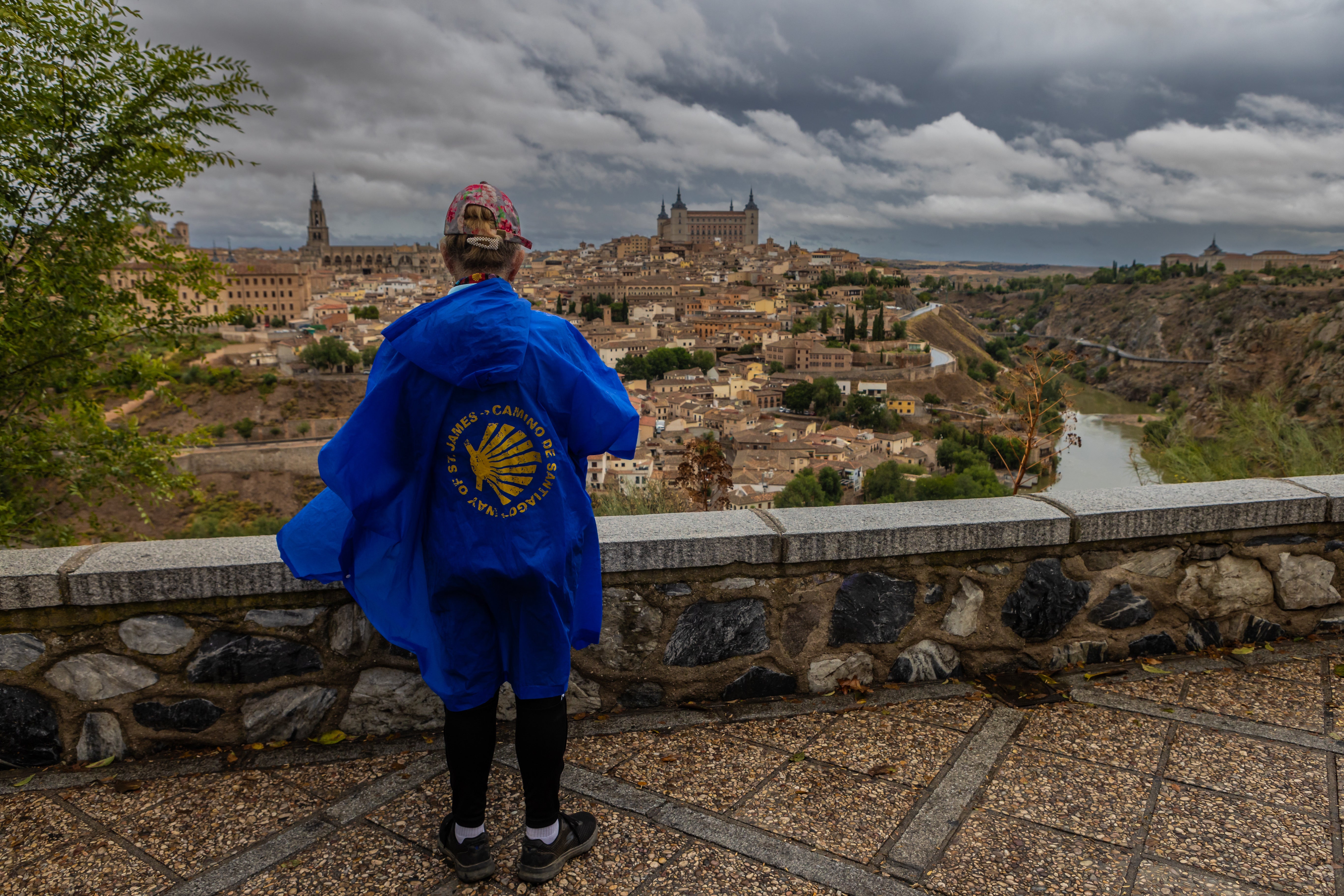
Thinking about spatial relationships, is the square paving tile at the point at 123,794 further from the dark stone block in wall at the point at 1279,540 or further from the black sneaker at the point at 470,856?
the dark stone block in wall at the point at 1279,540

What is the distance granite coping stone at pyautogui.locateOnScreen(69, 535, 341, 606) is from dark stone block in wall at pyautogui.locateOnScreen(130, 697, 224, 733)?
25 cm

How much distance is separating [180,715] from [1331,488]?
10.4 ft

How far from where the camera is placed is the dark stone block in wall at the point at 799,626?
2.15m

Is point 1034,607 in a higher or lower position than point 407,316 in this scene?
lower

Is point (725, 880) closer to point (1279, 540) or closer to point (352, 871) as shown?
point (352, 871)

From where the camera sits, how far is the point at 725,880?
1471mm

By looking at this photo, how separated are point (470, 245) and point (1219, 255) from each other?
14399cm

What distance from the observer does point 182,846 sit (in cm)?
158

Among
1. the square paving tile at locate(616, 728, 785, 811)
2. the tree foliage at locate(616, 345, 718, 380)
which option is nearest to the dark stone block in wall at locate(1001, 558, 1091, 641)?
the square paving tile at locate(616, 728, 785, 811)

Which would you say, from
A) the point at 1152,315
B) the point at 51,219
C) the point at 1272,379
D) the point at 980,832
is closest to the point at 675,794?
the point at 980,832

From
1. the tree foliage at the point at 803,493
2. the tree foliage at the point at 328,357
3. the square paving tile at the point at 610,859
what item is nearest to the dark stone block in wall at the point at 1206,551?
the square paving tile at the point at 610,859

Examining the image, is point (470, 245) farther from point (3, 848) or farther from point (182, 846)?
point (3, 848)

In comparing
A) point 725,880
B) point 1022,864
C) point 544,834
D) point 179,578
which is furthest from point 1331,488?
point 179,578

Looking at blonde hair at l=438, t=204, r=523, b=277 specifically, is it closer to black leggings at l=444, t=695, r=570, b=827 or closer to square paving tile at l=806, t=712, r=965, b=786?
black leggings at l=444, t=695, r=570, b=827
